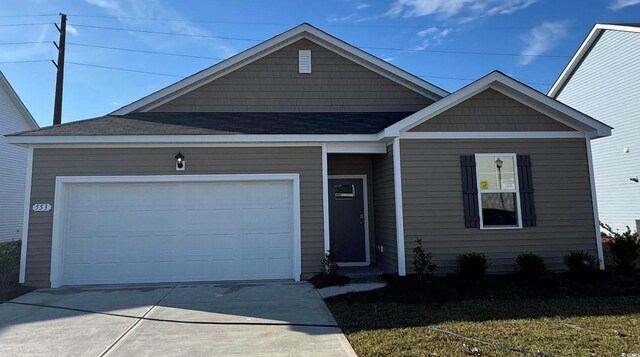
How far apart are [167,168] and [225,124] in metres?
1.51

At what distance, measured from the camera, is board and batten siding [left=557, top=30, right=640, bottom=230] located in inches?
519

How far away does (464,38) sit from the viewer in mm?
15312

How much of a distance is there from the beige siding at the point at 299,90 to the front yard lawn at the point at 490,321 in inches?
190

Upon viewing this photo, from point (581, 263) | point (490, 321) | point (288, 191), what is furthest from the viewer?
point (288, 191)

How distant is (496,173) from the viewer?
777 cm

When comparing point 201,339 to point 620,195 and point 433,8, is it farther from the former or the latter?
point 620,195

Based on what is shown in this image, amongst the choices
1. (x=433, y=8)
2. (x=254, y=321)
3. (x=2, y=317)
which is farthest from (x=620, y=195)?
(x=2, y=317)

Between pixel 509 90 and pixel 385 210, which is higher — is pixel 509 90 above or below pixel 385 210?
above

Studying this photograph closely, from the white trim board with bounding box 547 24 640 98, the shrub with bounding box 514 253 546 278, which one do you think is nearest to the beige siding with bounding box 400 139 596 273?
the shrub with bounding box 514 253 546 278

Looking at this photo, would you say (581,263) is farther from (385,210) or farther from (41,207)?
(41,207)

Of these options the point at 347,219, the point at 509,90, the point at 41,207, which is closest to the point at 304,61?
the point at 347,219

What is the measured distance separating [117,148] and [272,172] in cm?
302

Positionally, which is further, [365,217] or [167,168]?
[365,217]

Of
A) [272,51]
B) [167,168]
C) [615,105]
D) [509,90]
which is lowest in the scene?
[167,168]
